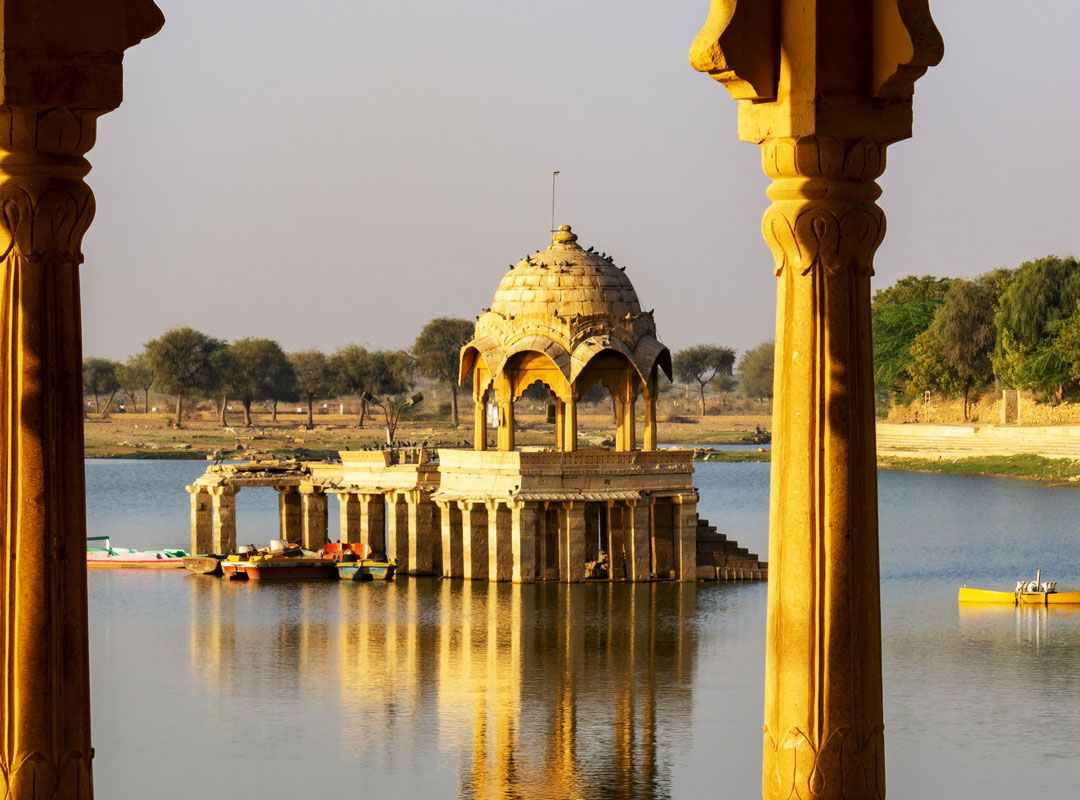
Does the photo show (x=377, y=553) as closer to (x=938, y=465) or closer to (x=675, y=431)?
(x=938, y=465)

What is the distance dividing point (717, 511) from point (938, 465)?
27314mm

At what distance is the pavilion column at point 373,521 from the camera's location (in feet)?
184

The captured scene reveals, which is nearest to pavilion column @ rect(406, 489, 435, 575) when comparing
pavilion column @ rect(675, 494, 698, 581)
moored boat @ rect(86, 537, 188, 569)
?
pavilion column @ rect(675, 494, 698, 581)

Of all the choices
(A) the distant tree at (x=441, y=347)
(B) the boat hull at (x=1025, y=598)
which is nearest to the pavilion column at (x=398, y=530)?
(B) the boat hull at (x=1025, y=598)

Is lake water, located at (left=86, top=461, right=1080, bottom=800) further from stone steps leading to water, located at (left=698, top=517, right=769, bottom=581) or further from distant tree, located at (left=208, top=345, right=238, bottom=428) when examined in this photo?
distant tree, located at (left=208, top=345, right=238, bottom=428)

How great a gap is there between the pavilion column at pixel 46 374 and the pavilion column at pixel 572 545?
39.9 m

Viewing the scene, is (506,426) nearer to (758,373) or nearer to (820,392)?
(820,392)

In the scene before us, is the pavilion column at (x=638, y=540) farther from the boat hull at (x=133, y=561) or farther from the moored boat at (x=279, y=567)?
the boat hull at (x=133, y=561)

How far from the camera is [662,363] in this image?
174 ft

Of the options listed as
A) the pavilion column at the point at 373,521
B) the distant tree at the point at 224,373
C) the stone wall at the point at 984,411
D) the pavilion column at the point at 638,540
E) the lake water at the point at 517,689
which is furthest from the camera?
the distant tree at the point at 224,373

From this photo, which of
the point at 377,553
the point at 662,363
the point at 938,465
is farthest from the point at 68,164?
the point at 938,465

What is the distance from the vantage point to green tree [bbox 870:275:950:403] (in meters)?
128

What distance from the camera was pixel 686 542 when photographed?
5116cm

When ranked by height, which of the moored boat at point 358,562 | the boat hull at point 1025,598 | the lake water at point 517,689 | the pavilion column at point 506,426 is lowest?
the lake water at point 517,689
